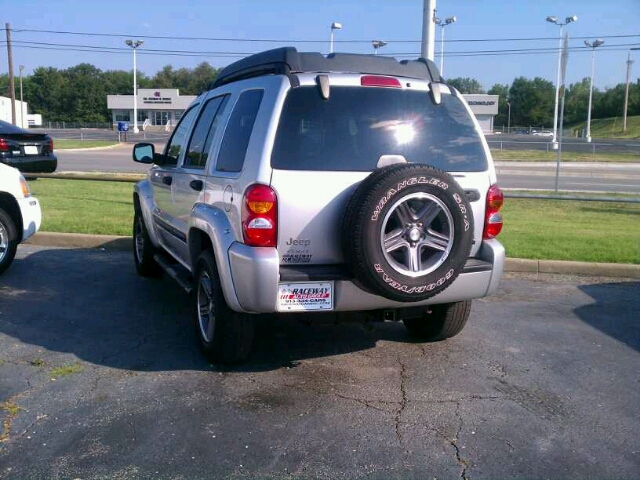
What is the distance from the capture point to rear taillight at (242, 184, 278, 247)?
14.4 ft

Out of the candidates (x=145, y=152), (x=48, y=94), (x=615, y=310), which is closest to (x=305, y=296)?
(x=145, y=152)

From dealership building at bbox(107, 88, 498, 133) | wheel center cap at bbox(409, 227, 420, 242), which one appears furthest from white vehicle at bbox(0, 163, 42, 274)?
dealership building at bbox(107, 88, 498, 133)

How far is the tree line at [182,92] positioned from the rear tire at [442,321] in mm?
100447

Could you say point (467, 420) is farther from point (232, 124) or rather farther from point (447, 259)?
point (232, 124)

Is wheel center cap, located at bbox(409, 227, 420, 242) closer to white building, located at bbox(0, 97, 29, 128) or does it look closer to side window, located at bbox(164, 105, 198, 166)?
side window, located at bbox(164, 105, 198, 166)

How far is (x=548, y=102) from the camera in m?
109

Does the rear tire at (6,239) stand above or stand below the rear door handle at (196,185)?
below

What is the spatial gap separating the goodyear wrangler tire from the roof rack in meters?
0.98

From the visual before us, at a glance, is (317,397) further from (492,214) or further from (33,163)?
(33,163)

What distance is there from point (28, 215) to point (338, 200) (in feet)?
15.5

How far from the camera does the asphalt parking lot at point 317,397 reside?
367 cm

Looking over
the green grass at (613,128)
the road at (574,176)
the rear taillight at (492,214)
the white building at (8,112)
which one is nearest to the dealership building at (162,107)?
the green grass at (613,128)

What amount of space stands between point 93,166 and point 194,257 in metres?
21.0

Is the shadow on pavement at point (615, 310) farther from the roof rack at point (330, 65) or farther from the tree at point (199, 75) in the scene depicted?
the tree at point (199, 75)
